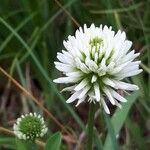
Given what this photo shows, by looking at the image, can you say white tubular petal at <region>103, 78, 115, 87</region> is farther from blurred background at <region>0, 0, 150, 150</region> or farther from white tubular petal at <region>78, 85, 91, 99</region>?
blurred background at <region>0, 0, 150, 150</region>

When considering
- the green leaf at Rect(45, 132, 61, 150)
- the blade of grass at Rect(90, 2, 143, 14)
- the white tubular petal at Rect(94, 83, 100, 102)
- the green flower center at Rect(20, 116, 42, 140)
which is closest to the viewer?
the white tubular petal at Rect(94, 83, 100, 102)

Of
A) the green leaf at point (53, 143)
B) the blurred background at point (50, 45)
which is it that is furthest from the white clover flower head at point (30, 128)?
the blurred background at point (50, 45)

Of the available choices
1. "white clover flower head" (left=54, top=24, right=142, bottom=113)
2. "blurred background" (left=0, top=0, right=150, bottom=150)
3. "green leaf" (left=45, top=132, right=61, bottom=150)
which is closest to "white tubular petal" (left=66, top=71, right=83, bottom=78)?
"white clover flower head" (left=54, top=24, right=142, bottom=113)

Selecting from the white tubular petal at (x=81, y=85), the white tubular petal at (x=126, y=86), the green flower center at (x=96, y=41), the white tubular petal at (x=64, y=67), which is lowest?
the white tubular petal at (x=126, y=86)

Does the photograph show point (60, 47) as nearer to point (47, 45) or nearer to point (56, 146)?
point (47, 45)

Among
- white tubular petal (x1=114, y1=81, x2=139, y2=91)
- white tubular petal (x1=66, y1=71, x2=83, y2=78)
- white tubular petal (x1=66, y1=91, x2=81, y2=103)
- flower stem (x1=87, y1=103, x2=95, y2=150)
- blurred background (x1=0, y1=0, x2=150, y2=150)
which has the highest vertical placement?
blurred background (x1=0, y1=0, x2=150, y2=150)

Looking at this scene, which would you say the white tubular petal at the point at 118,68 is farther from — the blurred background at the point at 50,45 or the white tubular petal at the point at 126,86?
the blurred background at the point at 50,45
